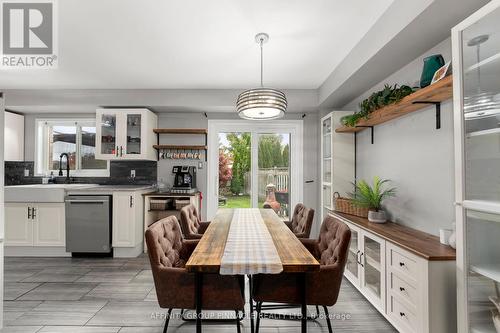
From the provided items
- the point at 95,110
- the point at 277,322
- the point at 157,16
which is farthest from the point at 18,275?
the point at 157,16

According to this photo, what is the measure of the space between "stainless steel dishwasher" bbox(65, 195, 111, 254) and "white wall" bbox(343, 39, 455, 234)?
374 cm

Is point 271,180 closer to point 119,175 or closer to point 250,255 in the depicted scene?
point 119,175

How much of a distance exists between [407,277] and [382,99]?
1552 mm

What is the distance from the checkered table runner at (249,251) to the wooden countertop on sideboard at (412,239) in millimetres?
943

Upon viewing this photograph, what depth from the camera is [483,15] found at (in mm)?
1395

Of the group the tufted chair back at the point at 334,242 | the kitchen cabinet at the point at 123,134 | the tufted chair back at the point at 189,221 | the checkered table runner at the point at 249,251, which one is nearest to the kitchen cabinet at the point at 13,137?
the kitchen cabinet at the point at 123,134

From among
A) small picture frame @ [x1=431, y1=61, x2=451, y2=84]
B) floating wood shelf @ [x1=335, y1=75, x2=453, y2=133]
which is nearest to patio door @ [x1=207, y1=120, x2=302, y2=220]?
floating wood shelf @ [x1=335, y1=75, x2=453, y2=133]

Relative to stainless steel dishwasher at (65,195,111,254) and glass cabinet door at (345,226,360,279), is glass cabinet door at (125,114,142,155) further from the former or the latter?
glass cabinet door at (345,226,360,279)

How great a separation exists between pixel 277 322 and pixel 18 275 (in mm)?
3157

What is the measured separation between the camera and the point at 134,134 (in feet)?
13.9

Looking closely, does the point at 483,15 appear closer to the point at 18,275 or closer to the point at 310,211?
the point at 310,211

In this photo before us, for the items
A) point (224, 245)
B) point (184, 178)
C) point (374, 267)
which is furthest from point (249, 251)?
point (184, 178)

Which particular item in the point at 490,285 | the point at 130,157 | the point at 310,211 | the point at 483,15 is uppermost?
the point at 483,15

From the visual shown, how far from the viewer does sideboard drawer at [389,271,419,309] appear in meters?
1.81
